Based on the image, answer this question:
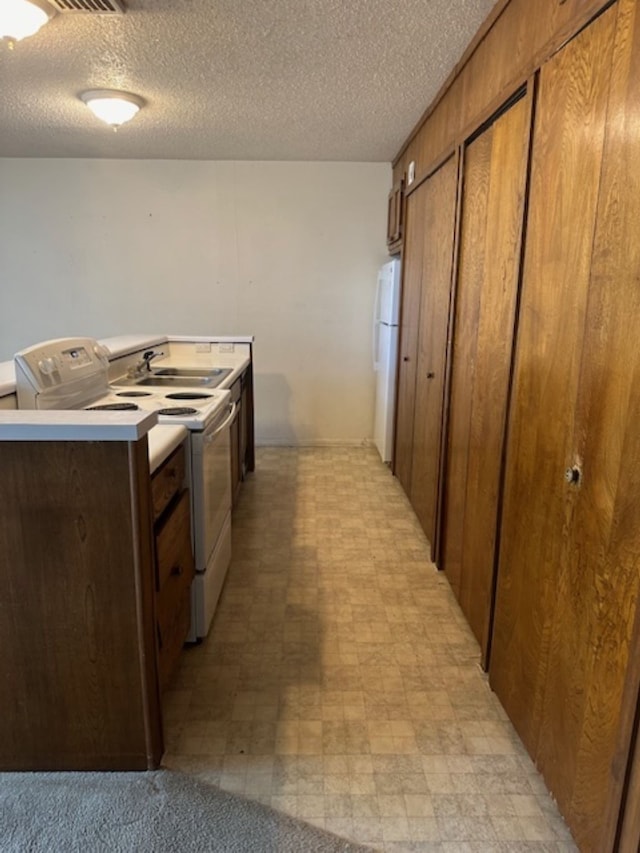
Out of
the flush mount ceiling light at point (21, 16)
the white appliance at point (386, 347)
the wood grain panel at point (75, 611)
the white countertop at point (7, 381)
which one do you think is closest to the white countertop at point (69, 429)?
the wood grain panel at point (75, 611)

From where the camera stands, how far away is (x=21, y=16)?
2.01 metres

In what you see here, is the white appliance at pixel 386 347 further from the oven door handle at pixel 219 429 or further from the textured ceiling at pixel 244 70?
the oven door handle at pixel 219 429

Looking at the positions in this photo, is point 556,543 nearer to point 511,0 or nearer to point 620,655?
point 620,655

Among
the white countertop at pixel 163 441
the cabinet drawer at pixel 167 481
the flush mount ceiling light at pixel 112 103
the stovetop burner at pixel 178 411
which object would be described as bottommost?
the cabinet drawer at pixel 167 481

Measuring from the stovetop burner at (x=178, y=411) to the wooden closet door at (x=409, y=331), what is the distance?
5.72 ft

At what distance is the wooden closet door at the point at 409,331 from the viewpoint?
3.53m

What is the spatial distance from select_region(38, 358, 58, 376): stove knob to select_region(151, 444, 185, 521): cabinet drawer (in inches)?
22.1

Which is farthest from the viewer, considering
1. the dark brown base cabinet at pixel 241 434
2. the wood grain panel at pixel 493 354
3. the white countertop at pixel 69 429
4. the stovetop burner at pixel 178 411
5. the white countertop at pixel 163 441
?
the dark brown base cabinet at pixel 241 434

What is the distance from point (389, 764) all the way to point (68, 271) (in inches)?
183

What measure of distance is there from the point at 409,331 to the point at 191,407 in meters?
1.94

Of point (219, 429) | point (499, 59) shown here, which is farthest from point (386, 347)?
point (499, 59)

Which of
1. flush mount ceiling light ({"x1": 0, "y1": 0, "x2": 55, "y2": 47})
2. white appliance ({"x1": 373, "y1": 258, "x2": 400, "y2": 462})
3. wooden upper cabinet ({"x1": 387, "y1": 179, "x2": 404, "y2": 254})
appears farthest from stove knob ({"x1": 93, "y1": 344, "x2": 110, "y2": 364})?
wooden upper cabinet ({"x1": 387, "y1": 179, "x2": 404, "y2": 254})

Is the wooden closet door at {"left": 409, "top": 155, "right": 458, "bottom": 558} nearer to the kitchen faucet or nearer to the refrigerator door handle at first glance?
the refrigerator door handle

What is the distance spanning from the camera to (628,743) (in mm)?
1148
